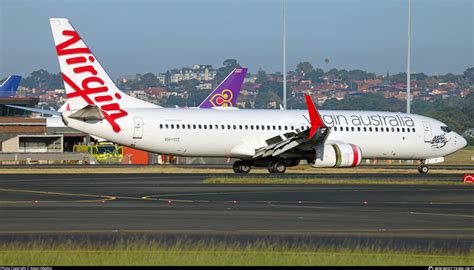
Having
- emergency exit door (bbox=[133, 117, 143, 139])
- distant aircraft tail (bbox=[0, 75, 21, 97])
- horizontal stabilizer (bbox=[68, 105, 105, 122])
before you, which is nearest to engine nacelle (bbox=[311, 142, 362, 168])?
emergency exit door (bbox=[133, 117, 143, 139])

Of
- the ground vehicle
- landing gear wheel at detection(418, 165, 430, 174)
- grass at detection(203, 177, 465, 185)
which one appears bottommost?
the ground vehicle

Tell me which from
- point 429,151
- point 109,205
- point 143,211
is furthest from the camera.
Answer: point 429,151

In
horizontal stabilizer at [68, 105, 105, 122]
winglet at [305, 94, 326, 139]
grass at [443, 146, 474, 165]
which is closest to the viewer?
horizontal stabilizer at [68, 105, 105, 122]

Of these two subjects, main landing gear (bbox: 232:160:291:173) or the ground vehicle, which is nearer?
main landing gear (bbox: 232:160:291:173)

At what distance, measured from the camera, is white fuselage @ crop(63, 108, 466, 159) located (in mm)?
47125

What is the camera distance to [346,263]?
54.6ft

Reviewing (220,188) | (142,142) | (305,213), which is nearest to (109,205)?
(305,213)

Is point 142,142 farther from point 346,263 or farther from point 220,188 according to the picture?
point 346,263

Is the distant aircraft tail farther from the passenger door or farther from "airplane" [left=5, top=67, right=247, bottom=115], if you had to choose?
the passenger door

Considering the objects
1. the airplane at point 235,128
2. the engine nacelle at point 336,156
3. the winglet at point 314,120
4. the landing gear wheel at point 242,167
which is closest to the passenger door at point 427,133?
the airplane at point 235,128

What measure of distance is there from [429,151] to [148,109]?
1559 cm

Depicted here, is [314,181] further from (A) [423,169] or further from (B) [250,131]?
(A) [423,169]

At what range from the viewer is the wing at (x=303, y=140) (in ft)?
157

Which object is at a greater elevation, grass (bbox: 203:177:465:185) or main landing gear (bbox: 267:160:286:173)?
grass (bbox: 203:177:465:185)
